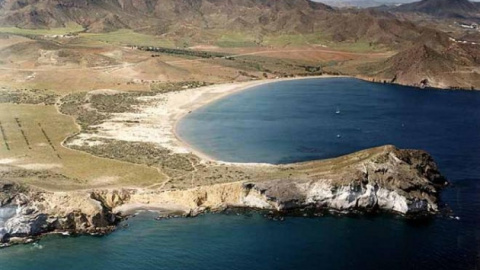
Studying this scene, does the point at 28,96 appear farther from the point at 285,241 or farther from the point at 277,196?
the point at 285,241

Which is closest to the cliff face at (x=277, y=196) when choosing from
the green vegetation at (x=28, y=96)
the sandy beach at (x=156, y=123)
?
the sandy beach at (x=156, y=123)

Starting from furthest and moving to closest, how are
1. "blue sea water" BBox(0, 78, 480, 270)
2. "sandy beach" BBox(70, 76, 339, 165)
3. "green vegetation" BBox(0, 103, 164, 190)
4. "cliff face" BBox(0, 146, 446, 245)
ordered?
1. "sandy beach" BBox(70, 76, 339, 165)
2. "green vegetation" BBox(0, 103, 164, 190)
3. "cliff face" BBox(0, 146, 446, 245)
4. "blue sea water" BBox(0, 78, 480, 270)

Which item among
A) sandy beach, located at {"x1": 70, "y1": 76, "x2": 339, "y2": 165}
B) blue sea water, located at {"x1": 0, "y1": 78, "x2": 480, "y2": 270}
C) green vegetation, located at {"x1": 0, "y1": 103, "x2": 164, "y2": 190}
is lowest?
blue sea water, located at {"x1": 0, "y1": 78, "x2": 480, "y2": 270}

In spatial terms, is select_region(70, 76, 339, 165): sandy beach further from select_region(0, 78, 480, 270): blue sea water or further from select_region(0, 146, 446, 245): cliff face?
select_region(0, 146, 446, 245): cliff face

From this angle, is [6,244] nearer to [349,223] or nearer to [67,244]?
[67,244]

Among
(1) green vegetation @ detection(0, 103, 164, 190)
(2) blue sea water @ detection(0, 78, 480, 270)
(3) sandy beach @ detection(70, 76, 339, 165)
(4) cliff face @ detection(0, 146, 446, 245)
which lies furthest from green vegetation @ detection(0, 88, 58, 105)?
(4) cliff face @ detection(0, 146, 446, 245)

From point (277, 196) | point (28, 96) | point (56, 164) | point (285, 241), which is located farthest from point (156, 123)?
point (285, 241)

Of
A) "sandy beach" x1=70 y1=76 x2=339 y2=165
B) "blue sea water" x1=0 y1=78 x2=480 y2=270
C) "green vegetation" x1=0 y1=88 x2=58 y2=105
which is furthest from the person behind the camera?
"green vegetation" x1=0 y1=88 x2=58 y2=105

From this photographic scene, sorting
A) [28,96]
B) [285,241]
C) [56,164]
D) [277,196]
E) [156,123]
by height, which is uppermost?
[28,96]

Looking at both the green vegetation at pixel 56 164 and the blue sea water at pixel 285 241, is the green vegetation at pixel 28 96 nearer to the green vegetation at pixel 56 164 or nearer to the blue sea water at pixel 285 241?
the green vegetation at pixel 56 164

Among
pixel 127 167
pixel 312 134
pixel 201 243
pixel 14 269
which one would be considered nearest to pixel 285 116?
pixel 312 134
